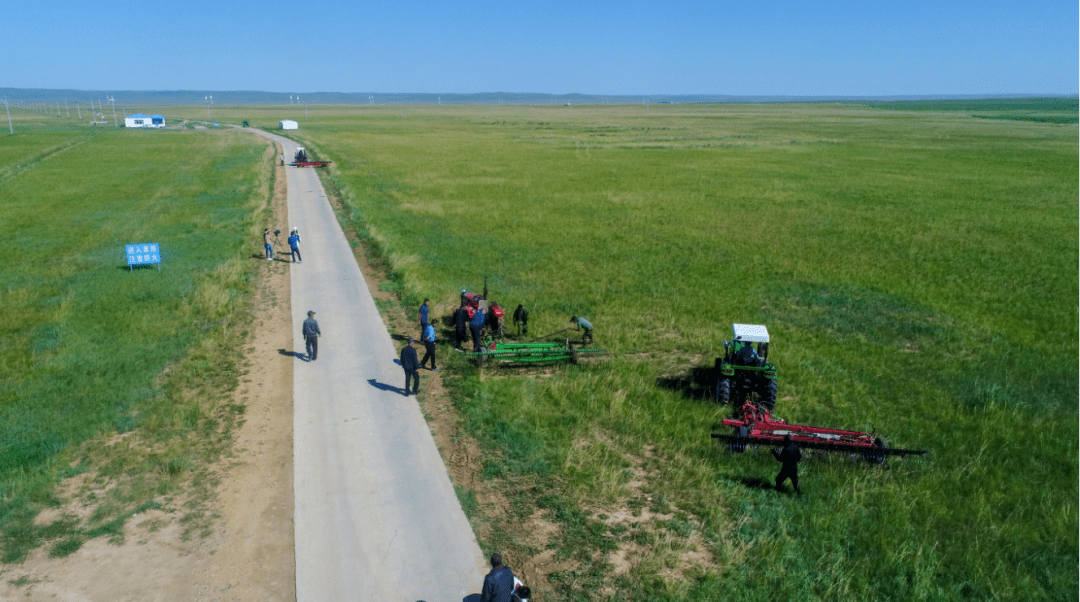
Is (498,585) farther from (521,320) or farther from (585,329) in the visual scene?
(521,320)

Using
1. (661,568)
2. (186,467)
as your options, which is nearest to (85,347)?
(186,467)

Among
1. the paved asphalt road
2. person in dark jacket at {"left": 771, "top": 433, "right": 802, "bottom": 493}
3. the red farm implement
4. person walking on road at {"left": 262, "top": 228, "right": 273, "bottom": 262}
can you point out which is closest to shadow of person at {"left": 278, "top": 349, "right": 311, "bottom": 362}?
the paved asphalt road

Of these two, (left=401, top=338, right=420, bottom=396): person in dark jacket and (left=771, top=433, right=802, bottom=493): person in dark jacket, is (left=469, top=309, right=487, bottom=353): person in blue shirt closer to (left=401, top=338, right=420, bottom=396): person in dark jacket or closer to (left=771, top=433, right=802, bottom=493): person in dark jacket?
(left=401, top=338, right=420, bottom=396): person in dark jacket

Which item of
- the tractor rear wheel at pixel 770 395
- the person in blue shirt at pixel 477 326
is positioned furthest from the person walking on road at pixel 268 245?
the tractor rear wheel at pixel 770 395

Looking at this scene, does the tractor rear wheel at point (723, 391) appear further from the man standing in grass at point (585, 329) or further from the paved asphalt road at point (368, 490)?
the paved asphalt road at point (368, 490)

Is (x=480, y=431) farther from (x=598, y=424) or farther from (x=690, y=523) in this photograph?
(x=690, y=523)
